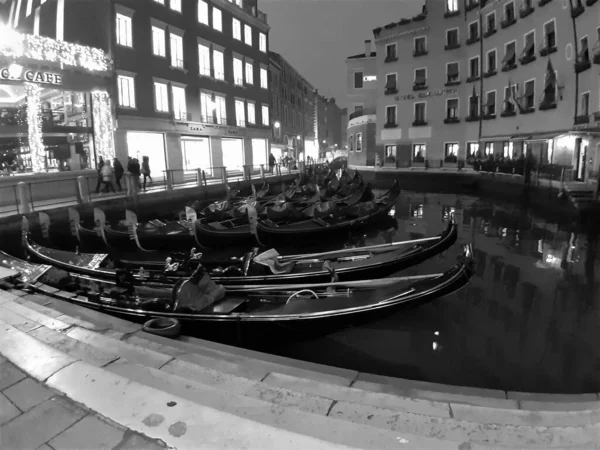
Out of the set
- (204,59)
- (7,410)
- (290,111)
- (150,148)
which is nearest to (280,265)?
(7,410)

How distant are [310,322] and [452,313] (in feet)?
7.76

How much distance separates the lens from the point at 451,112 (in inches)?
895

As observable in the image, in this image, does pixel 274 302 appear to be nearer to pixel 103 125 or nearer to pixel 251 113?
pixel 103 125

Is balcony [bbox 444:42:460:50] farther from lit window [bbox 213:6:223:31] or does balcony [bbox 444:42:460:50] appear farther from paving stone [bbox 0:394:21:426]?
paving stone [bbox 0:394:21:426]

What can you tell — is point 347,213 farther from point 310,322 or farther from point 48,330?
point 48,330

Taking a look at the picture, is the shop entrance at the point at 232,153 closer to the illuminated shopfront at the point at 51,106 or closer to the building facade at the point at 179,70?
the building facade at the point at 179,70

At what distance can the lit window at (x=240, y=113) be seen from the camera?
20.9 m

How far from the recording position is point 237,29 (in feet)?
67.8

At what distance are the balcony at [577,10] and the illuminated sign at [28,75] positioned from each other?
1600 cm

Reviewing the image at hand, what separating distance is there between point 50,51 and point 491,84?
60.2 ft

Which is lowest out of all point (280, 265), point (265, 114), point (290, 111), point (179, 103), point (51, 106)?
point (280, 265)

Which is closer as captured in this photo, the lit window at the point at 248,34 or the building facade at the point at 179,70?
the building facade at the point at 179,70

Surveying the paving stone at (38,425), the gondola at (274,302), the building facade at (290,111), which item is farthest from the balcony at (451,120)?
the paving stone at (38,425)

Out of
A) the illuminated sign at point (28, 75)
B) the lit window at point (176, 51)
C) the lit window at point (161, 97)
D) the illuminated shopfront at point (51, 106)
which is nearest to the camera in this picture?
the illuminated sign at point (28, 75)
